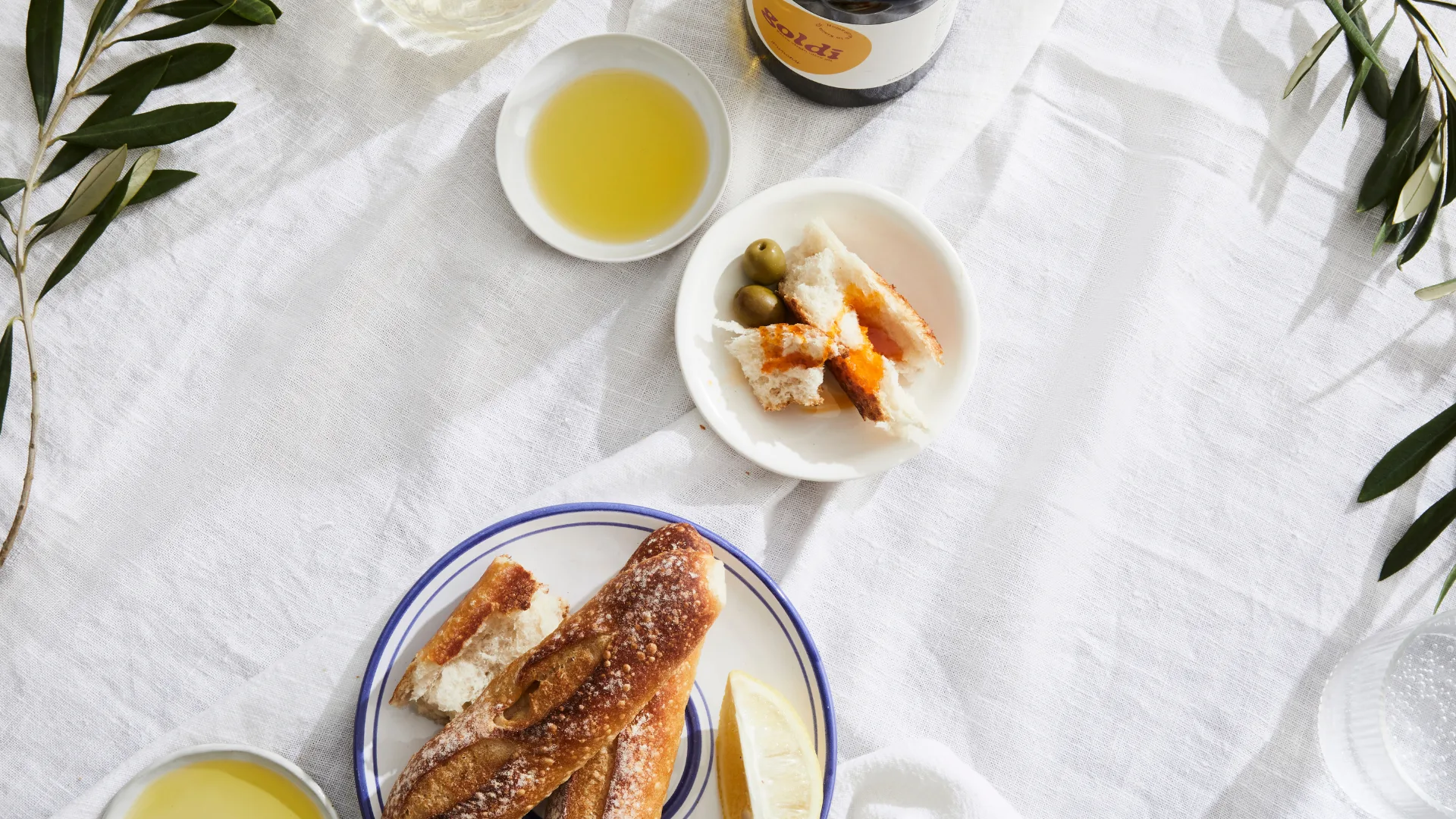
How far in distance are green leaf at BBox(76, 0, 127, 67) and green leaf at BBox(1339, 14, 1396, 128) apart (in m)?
1.61

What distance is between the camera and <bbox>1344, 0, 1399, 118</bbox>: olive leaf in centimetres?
136

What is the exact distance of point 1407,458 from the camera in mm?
1364

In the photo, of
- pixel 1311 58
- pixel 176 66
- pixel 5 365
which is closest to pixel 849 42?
pixel 1311 58

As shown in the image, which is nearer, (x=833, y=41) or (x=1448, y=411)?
(x=833, y=41)

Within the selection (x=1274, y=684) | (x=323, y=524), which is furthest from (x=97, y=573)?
(x=1274, y=684)

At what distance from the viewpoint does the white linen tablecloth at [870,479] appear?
130cm

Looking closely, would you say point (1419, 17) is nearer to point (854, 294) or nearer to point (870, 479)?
point (854, 294)

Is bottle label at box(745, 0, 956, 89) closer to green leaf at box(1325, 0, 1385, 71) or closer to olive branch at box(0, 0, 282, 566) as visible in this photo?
green leaf at box(1325, 0, 1385, 71)

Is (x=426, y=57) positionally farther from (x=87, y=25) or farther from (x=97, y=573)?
(x=97, y=573)

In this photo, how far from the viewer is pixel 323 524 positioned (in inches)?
51.8

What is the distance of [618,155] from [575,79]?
0.12 meters

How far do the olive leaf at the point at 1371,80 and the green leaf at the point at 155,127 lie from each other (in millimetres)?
1522

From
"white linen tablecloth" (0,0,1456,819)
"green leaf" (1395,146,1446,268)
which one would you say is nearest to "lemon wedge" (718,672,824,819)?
"white linen tablecloth" (0,0,1456,819)

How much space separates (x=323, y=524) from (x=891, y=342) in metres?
0.80
